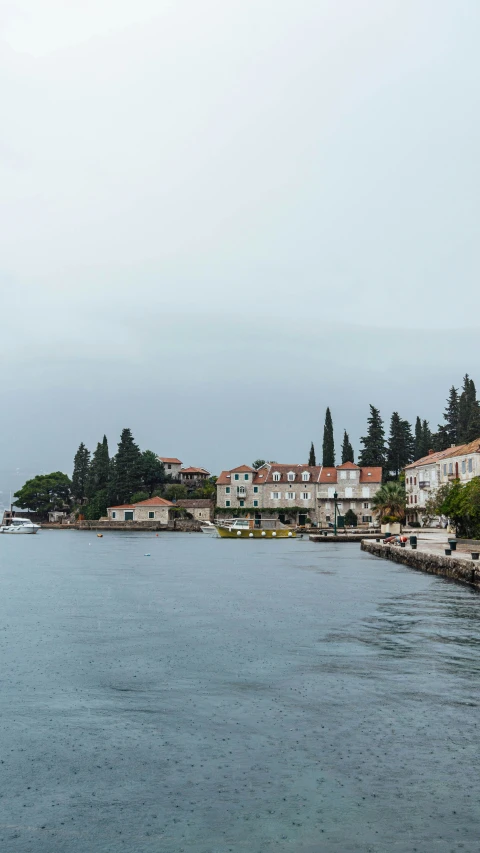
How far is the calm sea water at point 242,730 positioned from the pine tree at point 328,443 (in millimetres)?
93044

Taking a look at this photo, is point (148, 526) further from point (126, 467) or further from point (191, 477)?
point (191, 477)

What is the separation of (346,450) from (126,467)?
39.5m

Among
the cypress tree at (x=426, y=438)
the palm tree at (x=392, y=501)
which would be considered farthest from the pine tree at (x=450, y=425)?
the palm tree at (x=392, y=501)

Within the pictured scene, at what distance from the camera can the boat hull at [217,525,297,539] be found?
98.4m

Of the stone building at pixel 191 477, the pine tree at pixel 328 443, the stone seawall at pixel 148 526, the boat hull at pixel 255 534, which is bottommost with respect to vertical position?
the boat hull at pixel 255 534

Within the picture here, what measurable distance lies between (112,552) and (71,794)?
63.6m

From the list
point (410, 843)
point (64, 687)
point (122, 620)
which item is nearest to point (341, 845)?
point (410, 843)

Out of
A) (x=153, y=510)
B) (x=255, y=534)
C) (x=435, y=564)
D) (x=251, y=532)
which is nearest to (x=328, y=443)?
(x=251, y=532)

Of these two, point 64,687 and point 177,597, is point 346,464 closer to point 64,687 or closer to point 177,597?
point 177,597

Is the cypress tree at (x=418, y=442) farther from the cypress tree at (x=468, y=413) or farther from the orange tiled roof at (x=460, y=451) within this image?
the orange tiled roof at (x=460, y=451)

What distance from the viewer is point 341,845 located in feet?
27.8

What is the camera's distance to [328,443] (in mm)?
121000

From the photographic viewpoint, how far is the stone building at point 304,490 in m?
113

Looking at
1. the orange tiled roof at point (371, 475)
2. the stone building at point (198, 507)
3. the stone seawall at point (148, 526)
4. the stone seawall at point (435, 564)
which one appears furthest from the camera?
the stone building at point (198, 507)
